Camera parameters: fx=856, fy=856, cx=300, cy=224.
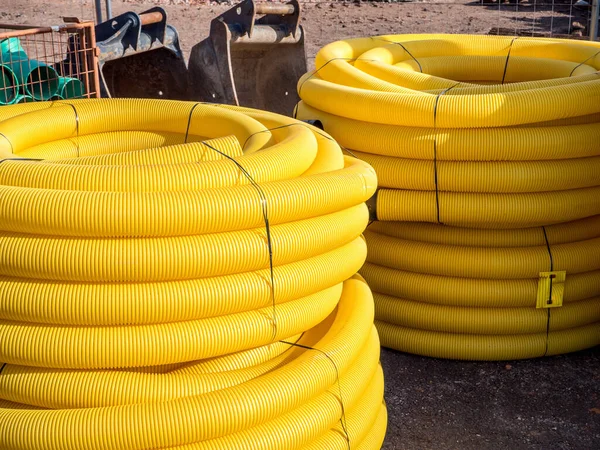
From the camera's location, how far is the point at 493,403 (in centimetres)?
507

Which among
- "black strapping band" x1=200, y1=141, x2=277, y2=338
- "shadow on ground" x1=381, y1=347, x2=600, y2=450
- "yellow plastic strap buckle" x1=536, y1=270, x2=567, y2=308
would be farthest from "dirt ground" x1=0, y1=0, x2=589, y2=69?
"black strapping band" x1=200, y1=141, x2=277, y2=338

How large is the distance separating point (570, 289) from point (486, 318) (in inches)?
22.4

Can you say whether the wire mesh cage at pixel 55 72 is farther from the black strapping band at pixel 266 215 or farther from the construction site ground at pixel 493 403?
the black strapping band at pixel 266 215

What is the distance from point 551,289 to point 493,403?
888 millimetres

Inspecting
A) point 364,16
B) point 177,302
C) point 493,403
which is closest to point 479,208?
point 493,403

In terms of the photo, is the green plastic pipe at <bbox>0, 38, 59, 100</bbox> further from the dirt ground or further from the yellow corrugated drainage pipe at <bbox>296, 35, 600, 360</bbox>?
the dirt ground

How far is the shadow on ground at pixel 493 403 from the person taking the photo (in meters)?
4.73

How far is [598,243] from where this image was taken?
556 centimetres

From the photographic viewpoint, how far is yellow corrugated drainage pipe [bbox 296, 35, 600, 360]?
5191 mm

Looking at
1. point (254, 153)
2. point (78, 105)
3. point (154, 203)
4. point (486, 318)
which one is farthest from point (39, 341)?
point (486, 318)

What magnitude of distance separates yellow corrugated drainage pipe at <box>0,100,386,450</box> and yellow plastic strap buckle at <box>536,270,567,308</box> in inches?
71.3

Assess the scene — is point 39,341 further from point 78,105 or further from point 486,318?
point 486,318

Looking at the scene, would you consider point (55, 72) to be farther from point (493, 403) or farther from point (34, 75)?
point (493, 403)

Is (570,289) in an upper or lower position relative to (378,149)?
lower
